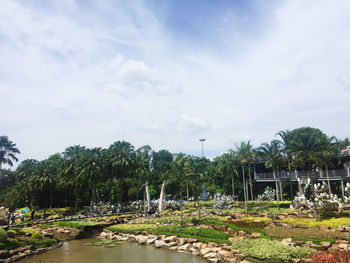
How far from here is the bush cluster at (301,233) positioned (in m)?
20.4

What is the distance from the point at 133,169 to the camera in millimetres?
48500

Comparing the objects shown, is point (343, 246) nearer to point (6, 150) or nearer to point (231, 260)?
point (231, 260)

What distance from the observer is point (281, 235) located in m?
22.0

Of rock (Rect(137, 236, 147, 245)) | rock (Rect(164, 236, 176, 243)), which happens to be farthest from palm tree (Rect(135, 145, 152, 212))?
rock (Rect(164, 236, 176, 243))

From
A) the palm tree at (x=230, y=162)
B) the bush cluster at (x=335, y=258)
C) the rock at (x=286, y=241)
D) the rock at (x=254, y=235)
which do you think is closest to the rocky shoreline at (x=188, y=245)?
the rock at (x=254, y=235)

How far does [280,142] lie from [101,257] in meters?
26.4

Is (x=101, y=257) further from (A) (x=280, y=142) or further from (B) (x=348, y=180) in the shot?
(B) (x=348, y=180)

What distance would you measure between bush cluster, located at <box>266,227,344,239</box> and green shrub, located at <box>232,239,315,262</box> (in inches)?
97.8

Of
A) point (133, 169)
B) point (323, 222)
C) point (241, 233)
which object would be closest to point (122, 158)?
point (133, 169)

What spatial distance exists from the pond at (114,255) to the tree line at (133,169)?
773 cm

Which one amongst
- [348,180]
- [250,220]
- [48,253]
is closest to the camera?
[48,253]

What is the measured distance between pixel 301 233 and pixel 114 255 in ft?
52.1

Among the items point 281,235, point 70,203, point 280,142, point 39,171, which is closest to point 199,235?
point 281,235

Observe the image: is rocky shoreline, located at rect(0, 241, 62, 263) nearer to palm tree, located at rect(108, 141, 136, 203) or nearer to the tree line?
the tree line
